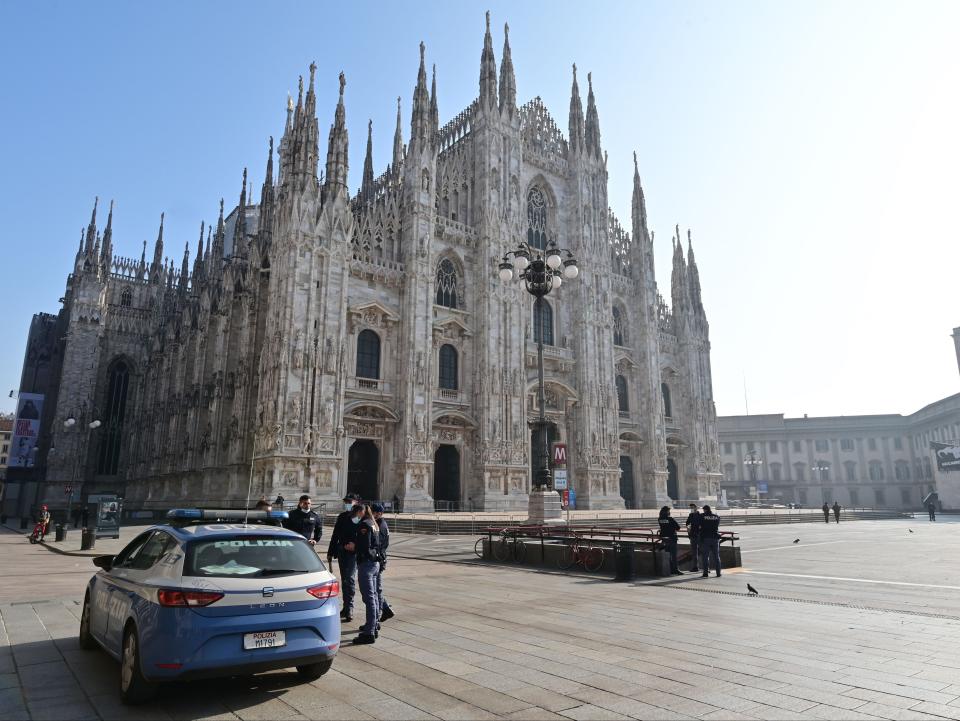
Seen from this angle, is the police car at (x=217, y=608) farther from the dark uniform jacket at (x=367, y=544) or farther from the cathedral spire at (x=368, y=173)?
the cathedral spire at (x=368, y=173)

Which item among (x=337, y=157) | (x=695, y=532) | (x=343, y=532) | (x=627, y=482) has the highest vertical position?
(x=337, y=157)

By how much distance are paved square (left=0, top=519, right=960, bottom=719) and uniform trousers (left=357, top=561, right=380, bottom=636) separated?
267mm

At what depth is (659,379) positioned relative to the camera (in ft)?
149

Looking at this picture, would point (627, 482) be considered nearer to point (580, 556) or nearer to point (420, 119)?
point (420, 119)

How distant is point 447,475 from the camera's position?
116 feet

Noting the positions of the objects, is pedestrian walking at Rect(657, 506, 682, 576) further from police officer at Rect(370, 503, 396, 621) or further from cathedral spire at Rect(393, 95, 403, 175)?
cathedral spire at Rect(393, 95, 403, 175)

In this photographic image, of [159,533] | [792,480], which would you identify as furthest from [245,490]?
[792,480]

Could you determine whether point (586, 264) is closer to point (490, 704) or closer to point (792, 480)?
point (490, 704)

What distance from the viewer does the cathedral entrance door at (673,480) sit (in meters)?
46.8

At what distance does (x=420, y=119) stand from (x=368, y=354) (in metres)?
14.0

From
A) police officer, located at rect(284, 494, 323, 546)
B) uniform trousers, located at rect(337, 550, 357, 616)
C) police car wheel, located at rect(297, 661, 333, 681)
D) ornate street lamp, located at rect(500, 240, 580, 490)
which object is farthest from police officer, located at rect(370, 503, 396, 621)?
ornate street lamp, located at rect(500, 240, 580, 490)

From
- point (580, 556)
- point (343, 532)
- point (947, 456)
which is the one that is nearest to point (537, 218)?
point (580, 556)

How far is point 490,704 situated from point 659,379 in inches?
1675

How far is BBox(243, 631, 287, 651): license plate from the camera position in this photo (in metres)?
4.90
